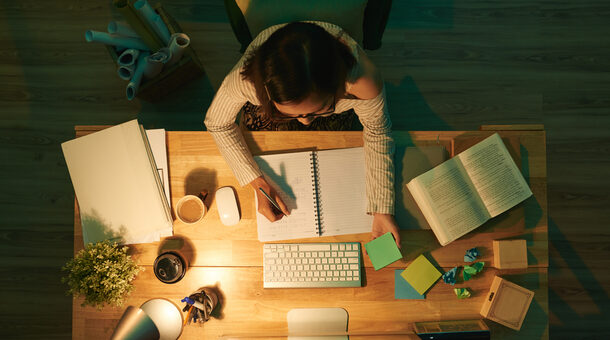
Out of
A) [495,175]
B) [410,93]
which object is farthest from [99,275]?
[410,93]

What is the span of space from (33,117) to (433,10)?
2.25m

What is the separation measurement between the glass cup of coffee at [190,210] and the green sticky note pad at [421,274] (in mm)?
683

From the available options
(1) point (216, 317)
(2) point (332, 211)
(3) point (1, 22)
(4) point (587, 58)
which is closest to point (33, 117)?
(3) point (1, 22)

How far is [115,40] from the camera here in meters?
1.36

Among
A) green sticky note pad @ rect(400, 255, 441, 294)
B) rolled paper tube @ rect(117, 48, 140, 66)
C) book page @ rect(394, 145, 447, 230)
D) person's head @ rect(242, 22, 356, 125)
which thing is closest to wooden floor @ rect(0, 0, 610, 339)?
rolled paper tube @ rect(117, 48, 140, 66)

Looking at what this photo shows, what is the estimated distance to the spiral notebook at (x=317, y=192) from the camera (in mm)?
1116

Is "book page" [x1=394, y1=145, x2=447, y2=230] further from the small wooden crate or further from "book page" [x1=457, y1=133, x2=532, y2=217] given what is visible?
the small wooden crate

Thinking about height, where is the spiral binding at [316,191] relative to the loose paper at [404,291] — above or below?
above

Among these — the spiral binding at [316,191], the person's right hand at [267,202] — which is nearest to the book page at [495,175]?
the spiral binding at [316,191]

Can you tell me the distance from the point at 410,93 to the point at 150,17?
4.27ft

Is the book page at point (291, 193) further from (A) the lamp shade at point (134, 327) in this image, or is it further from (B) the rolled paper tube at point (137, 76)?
(B) the rolled paper tube at point (137, 76)

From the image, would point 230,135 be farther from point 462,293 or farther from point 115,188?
point 462,293

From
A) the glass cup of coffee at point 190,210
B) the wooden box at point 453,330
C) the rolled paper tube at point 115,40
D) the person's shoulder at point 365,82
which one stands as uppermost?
the person's shoulder at point 365,82

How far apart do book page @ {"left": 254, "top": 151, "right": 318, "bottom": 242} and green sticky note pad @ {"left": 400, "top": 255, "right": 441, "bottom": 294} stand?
1.08 ft
